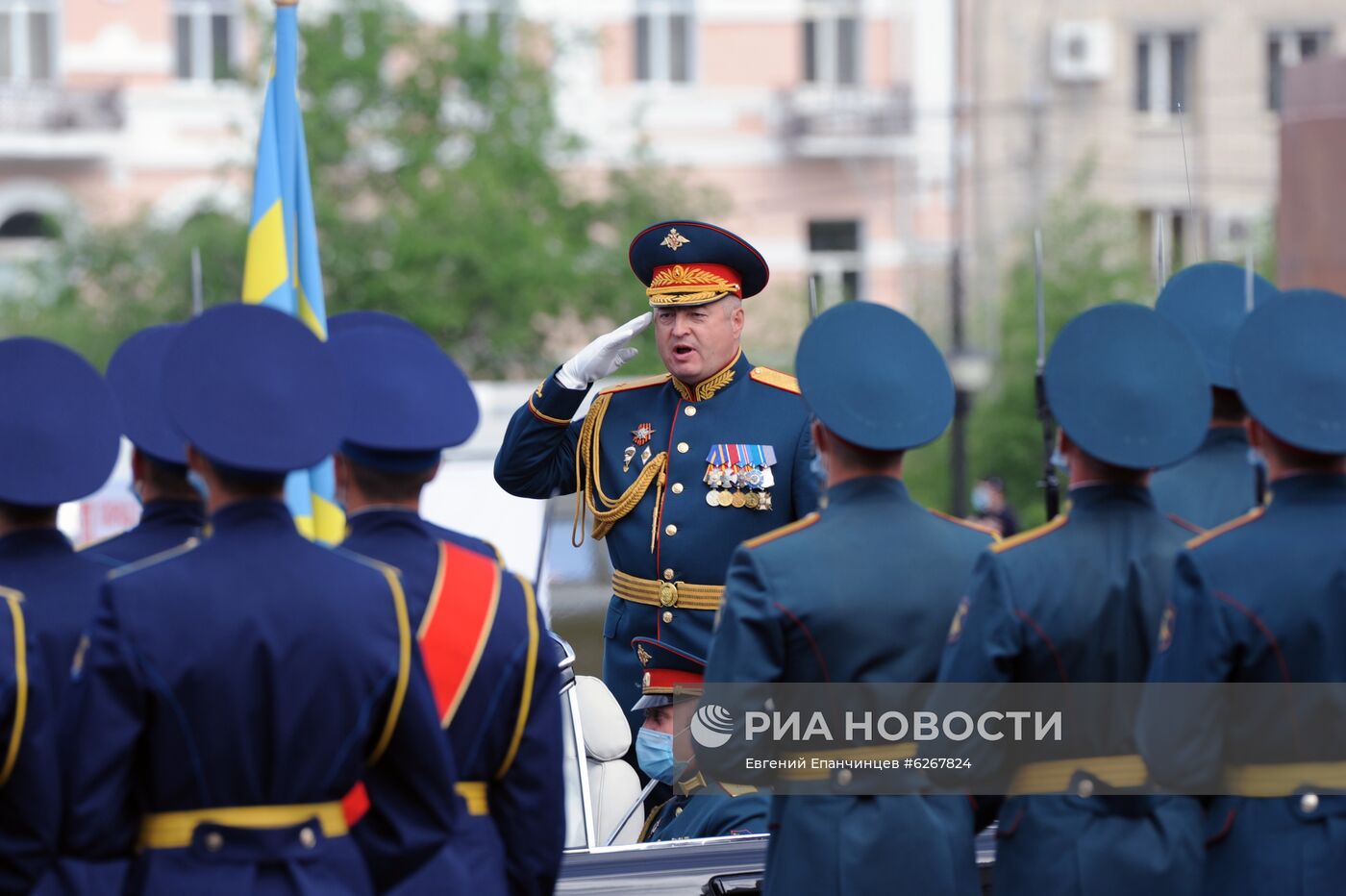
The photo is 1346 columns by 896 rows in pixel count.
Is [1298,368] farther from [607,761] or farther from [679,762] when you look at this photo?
[607,761]

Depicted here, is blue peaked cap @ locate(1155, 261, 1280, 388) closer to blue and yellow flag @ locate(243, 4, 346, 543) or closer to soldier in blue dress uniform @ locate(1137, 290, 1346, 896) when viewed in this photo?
soldier in blue dress uniform @ locate(1137, 290, 1346, 896)

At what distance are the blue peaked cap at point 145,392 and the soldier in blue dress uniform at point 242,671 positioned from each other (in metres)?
0.85

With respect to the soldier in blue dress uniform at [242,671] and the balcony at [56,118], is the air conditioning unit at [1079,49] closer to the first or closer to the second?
the balcony at [56,118]

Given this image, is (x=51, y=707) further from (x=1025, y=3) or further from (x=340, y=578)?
(x=1025, y=3)

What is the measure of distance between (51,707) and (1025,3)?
27.8 meters

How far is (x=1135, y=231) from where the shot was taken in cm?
2627

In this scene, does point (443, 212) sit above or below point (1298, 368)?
above

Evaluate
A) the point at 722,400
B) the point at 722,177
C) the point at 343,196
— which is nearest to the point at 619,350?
the point at 722,400

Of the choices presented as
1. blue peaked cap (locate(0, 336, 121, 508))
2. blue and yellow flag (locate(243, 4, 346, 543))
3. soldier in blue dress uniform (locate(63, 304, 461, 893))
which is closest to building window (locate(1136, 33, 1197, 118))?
blue and yellow flag (locate(243, 4, 346, 543))

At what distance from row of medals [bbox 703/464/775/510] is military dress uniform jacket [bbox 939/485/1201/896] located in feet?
6.06

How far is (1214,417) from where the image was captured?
21.6 feet

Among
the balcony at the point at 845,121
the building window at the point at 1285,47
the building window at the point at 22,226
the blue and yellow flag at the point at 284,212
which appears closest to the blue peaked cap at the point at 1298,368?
the blue and yellow flag at the point at 284,212

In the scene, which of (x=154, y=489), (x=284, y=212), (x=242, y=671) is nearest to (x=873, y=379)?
(x=242, y=671)

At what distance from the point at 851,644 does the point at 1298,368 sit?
1.10 meters
